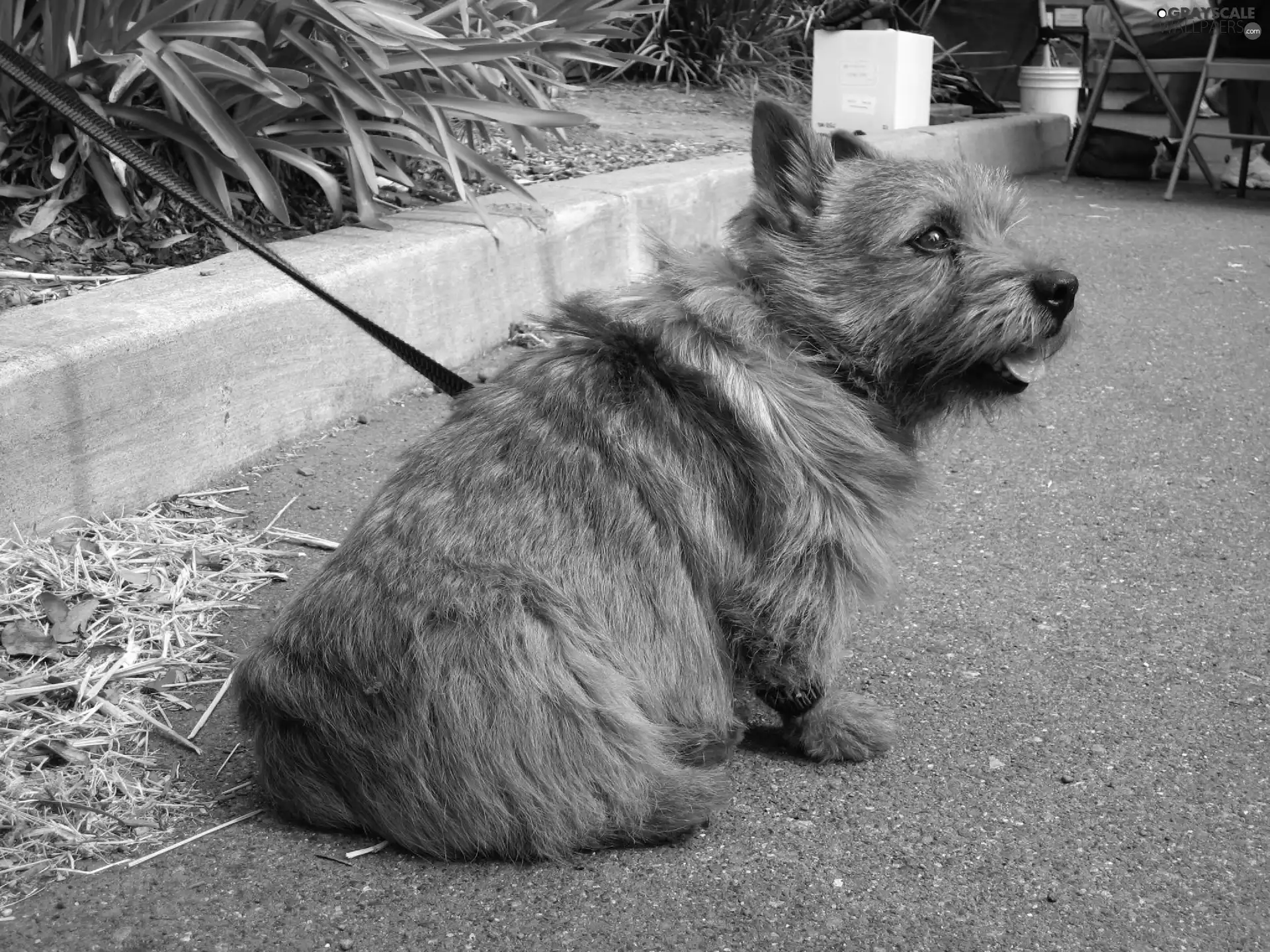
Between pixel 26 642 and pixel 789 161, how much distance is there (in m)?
2.41

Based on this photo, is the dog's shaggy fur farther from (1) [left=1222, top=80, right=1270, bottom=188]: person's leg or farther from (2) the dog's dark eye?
(1) [left=1222, top=80, right=1270, bottom=188]: person's leg

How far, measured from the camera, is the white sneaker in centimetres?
1018

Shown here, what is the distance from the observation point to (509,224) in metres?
5.55

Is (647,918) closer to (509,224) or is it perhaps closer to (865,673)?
(865,673)

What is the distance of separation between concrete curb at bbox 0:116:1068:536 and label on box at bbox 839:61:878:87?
330 centimetres

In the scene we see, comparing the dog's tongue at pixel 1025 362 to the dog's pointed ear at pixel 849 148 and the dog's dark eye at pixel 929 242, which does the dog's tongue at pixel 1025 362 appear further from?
the dog's pointed ear at pixel 849 148

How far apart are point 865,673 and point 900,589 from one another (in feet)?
1.81

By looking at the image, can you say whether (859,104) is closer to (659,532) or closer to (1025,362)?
(1025,362)

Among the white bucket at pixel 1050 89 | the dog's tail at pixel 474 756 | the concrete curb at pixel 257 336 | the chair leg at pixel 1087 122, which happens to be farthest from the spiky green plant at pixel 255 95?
the white bucket at pixel 1050 89

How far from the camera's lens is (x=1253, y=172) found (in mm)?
10289

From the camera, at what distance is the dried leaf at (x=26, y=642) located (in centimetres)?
325

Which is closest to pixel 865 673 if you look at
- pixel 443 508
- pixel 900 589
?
pixel 900 589

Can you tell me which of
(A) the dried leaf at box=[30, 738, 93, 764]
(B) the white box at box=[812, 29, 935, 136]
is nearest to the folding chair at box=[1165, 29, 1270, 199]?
(B) the white box at box=[812, 29, 935, 136]

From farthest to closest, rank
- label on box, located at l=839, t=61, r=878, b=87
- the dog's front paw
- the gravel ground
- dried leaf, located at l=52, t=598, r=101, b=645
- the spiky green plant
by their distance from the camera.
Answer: label on box, located at l=839, t=61, r=878, b=87 → the spiky green plant → dried leaf, located at l=52, t=598, r=101, b=645 → the dog's front paw → the gravel ground
